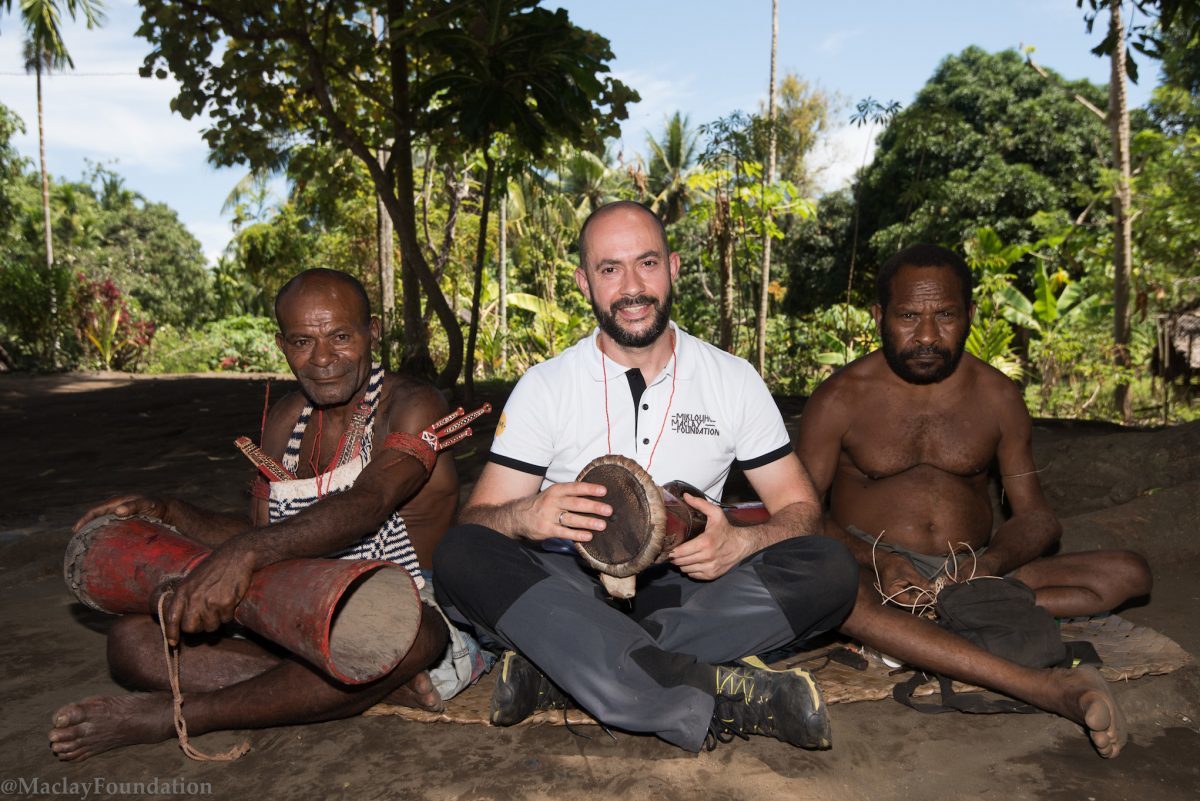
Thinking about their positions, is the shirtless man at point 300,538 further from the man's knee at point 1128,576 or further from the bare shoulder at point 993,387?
the man's knee at point 1128,576

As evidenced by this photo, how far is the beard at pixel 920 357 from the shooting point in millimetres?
2943

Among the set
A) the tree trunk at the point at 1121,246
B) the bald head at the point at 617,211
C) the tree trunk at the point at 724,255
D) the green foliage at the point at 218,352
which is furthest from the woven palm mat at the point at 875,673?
the green foliage at the point at 218,352

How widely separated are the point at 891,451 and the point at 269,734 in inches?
83.3

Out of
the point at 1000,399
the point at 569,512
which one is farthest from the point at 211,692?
the point at 1000,399

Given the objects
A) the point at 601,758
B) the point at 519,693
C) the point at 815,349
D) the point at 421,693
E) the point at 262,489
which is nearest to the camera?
the point at 601,758

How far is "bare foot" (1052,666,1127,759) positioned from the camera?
201 cm

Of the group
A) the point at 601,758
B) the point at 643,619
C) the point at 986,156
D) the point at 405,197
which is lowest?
the point at 601,758

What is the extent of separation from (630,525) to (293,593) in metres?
0.77

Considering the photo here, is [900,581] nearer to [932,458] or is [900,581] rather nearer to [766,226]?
[932,458]

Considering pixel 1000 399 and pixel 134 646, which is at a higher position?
pixel 1000 399

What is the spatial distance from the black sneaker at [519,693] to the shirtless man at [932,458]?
1.10 meters

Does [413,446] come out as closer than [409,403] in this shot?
Yes

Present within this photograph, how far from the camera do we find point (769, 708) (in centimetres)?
206

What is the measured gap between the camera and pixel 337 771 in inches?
80.6
